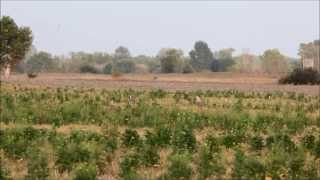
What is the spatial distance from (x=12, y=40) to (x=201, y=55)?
95331mm

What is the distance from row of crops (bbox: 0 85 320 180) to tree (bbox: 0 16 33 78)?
37.6 m

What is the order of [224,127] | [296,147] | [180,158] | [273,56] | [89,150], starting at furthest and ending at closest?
[273,56] → [224,127] → [296,147] → [89,150] → [180,158]

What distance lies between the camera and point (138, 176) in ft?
34.8

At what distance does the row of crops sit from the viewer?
11.0 meters

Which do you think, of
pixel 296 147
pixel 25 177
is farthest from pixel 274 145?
pixel 25 177

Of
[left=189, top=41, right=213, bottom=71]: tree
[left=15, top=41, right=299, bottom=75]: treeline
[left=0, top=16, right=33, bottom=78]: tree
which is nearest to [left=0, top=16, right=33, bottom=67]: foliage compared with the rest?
[left=0, top=16, right=33, bottom=78]: tree

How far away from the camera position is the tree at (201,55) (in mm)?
150250

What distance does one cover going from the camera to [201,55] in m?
153

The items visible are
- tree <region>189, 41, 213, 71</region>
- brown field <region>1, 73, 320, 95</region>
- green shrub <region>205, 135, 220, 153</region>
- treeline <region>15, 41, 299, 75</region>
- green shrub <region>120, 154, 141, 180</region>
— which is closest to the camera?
green shrub <region>120, 154, 141, 180</region>

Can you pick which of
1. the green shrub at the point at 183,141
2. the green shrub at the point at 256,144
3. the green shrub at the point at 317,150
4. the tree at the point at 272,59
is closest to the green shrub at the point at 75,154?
the green shrub at the point at 183,141

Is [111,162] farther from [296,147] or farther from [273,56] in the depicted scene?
[273,56]

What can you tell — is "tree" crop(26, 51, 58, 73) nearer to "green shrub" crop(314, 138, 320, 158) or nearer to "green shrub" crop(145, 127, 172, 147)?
"green shrub" crop(145, 127, 172, 147)

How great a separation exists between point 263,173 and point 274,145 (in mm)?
3276

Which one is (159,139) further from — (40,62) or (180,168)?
(40,62)
